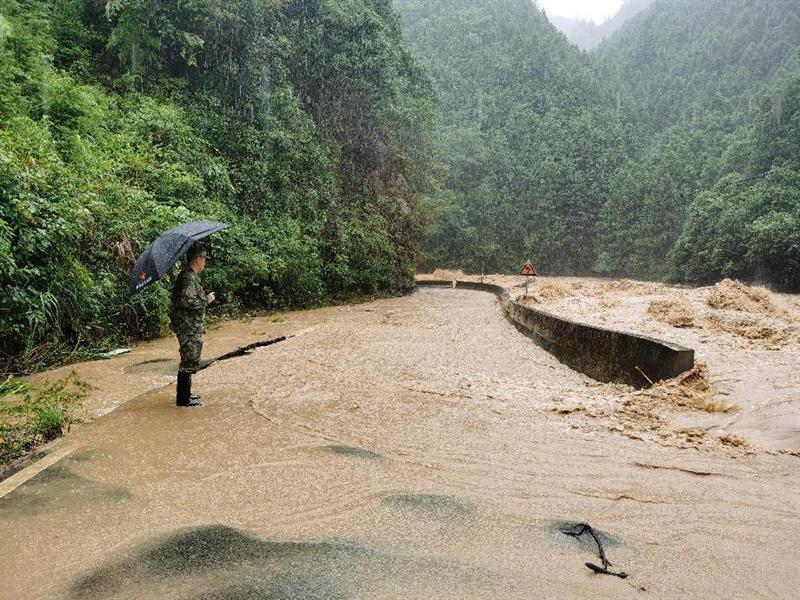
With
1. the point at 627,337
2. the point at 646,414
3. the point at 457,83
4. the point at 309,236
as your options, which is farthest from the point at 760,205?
the point at 457,83

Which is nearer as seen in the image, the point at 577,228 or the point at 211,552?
the point at 211,552

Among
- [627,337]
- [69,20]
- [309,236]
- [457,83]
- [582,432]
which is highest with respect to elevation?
[457,83]

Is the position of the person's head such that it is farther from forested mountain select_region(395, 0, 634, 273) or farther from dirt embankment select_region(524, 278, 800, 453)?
forested mountain select_region(395, 0, 634, 273)

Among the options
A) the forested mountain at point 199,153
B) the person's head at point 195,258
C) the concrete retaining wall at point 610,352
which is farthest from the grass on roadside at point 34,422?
the concrete retaining wall at point 610,352

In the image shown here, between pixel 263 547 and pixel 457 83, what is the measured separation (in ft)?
247

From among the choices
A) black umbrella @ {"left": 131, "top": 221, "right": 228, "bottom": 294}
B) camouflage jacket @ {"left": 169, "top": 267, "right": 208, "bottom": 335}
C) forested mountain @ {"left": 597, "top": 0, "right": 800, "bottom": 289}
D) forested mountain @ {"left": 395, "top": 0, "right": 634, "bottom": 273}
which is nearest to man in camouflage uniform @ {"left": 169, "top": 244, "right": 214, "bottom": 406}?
camouflage jacket @ {"left": 169, "top": 267, "right": 208, "bottom": 335}

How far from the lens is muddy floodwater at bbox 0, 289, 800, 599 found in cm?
302

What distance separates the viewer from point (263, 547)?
3.34 m

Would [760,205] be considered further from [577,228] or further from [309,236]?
[309,236]

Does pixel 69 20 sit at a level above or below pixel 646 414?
above

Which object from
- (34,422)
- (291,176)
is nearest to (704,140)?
(291,176)

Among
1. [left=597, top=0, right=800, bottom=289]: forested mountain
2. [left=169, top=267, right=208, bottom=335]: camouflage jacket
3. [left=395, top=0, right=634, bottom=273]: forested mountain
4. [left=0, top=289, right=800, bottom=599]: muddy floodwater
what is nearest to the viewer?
[left=0, top=289, right=800, bottom=599]: muddy floodwater

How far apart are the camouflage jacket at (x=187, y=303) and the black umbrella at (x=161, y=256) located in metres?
0.40

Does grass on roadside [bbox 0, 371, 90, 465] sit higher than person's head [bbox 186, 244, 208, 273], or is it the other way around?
person's head [bbox 186, 244, 208, 273]
